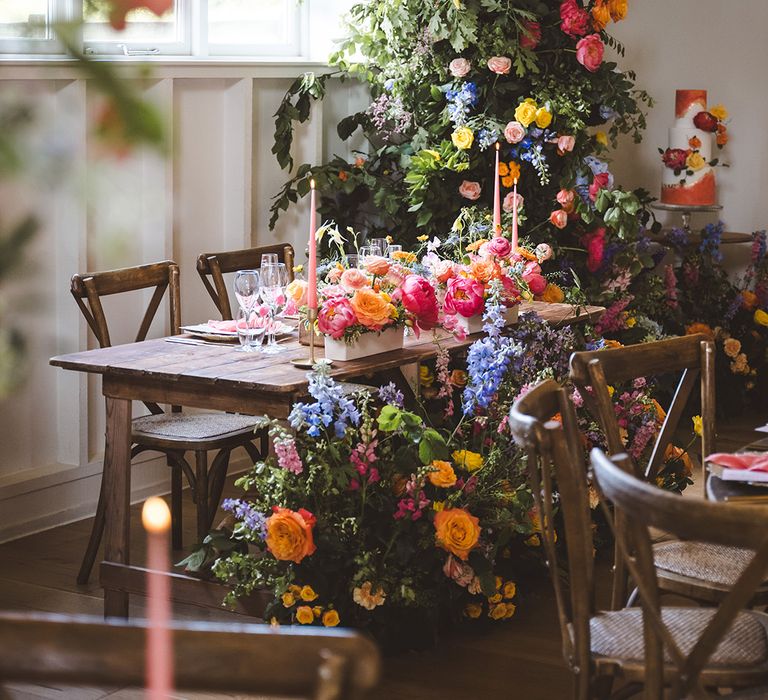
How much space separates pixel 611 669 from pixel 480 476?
50.8 inches

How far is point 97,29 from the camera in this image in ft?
1.14

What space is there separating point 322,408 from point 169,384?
0.41m

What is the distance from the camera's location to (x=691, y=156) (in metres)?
5.67

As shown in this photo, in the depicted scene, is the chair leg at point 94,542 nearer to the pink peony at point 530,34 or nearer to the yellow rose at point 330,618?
A: the yellow rose at point 330,618

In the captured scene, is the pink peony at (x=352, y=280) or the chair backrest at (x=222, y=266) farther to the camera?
the chair backrest at (x=222, y=266)

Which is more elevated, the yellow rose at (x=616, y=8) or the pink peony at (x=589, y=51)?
the yellow rose at (x=616, y=8)

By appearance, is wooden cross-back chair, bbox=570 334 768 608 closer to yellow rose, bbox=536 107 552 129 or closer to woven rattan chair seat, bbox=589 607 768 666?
woven rattan chair seat, bbox=589 607 768 666

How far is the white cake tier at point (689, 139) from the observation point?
5.72 metres

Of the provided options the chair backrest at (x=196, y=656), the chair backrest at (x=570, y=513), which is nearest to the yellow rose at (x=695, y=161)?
the chair backrest at (x=570, y=513)

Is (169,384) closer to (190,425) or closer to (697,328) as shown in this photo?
(190,425)

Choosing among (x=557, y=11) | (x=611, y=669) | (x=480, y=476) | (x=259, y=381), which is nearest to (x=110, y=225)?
(x=611, y=669)

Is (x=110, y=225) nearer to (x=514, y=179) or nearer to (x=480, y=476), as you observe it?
(x=480, y=476)

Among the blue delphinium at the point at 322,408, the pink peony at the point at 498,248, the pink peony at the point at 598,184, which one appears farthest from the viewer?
the pink peony at the point at 598,184

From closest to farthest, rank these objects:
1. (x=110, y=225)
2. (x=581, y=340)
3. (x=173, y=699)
Answer: (x=110, y=225)
(x=173, y=699)
(x=581, y=340)
